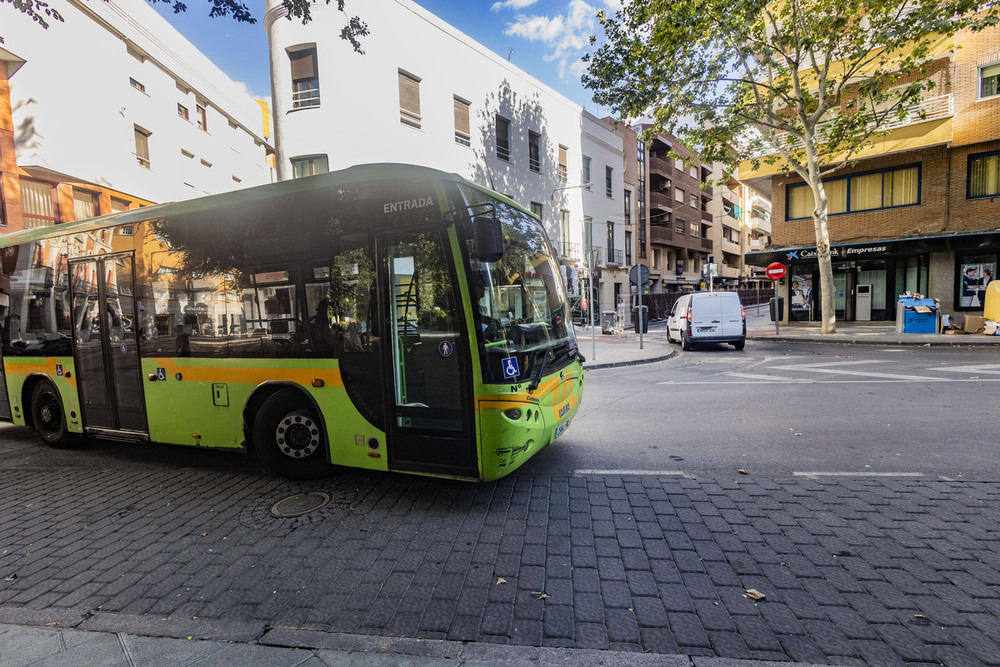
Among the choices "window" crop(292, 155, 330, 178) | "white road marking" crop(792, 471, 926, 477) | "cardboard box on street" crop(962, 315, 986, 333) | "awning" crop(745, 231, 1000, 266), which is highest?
"window" crop(292, 155, 330, 178)

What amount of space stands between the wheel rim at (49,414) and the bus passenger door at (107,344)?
77 centimetres

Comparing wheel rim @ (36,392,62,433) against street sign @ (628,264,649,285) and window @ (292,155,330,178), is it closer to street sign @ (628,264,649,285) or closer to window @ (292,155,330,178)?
window @ (292,155,330,178)

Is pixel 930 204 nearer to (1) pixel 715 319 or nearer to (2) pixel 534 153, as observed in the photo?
(1) pixel 715 319

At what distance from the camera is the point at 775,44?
58.4 feet

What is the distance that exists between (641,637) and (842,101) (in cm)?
2780

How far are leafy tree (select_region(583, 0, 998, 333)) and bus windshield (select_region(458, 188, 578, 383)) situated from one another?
1382cm

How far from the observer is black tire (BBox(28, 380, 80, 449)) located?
20.7ft

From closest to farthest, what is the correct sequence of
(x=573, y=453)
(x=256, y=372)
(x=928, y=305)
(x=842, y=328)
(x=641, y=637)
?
(x=641, y=637), (x=256, y=372), (x=573, y=453), (x=928, y=305), (x=842, y=328)

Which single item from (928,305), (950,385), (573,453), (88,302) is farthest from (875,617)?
(928,305)

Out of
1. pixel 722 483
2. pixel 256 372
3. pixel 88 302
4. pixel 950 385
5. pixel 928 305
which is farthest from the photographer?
pixel 928 305

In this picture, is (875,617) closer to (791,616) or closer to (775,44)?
(791,616)

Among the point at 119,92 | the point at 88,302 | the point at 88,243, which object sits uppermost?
the point at 119,92

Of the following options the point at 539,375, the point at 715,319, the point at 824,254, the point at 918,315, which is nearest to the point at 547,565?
the point at 539,375

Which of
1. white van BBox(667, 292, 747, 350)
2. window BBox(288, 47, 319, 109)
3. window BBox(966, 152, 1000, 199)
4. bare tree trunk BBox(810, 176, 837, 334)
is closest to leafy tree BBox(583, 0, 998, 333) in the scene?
bare tree trunk BBox(810, 176, 837, 334)
